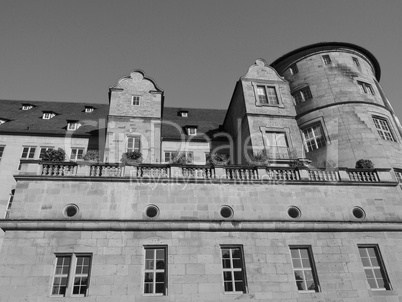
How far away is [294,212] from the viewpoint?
17.1 metres

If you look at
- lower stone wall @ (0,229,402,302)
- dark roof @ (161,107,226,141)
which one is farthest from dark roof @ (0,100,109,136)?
lower stone wall @ (0,229,402,302)

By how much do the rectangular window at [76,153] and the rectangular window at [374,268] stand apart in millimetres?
17801

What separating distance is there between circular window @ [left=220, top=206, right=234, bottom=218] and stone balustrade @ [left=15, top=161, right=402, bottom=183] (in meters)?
1.53

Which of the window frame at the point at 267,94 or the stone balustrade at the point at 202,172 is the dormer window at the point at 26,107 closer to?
the stone balustrade at the point at 202,172

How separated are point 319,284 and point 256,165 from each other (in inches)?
245

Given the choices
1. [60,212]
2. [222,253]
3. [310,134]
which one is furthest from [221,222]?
[310,134]

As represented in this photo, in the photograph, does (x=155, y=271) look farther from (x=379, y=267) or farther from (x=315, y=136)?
(x=315, y=136)

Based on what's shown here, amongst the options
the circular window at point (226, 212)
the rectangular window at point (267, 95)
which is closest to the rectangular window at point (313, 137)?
the rectangular window at point (267, 95)

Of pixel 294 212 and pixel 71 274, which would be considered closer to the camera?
pixel 71 274

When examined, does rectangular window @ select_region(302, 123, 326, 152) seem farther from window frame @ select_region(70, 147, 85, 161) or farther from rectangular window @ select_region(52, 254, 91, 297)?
rectangular window @ select_region(52, 254, 91, 297)

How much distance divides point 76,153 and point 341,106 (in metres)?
18.7

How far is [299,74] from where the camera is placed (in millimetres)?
27312

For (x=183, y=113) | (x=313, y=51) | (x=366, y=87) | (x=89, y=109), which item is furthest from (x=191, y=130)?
(x=366, y=87)

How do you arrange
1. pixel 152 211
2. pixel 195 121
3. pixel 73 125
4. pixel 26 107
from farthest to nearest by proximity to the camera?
pixel 195 121, pixel 26 107, pixel 73 125, pixel 152 211
